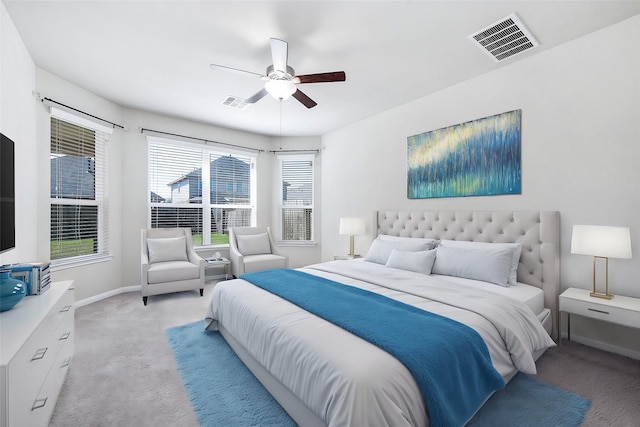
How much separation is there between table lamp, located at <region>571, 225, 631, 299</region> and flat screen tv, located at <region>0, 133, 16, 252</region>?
4.29m

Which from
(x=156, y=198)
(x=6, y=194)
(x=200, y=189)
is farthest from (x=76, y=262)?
(x=200, y=189)

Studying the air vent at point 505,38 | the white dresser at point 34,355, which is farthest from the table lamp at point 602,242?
the white dresser at point 34,355

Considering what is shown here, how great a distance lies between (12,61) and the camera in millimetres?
2459

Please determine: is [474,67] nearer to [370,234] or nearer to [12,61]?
[370,234]

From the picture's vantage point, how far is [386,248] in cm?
361

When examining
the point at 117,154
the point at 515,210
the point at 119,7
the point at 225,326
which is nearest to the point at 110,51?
the point at 119,7

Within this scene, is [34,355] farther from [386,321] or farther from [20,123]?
[20,123]

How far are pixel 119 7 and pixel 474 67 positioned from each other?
10.9ft

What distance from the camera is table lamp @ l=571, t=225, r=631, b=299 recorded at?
2176 mm

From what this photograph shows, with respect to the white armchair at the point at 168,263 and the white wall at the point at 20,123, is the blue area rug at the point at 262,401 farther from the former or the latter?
the white wall at the point at 20,123

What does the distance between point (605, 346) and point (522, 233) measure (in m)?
1.12

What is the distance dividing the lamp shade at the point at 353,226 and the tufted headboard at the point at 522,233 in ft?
3.20

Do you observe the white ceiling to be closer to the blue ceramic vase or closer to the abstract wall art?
the abstract wall art

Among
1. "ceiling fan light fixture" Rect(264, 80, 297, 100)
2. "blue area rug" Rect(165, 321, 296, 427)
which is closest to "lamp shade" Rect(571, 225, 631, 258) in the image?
"blue area rug" Rect(165, 321, 296, 427)
